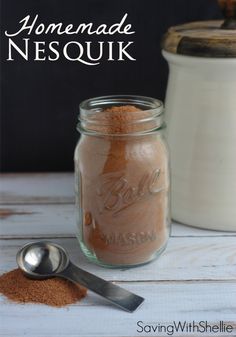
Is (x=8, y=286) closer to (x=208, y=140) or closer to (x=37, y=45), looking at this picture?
(x=208, y=140)

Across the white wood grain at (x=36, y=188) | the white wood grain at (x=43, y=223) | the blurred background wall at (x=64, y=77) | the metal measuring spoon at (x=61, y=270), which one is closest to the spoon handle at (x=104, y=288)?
the metal measuring spoon at (x=61, y=270)

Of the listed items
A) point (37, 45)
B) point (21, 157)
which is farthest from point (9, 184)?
point (37, 45)

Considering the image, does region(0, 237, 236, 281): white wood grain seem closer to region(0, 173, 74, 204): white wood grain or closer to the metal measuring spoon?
the metal measuring spoon

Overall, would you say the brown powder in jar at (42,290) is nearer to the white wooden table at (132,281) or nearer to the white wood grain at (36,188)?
the white wooden table at (132,281)

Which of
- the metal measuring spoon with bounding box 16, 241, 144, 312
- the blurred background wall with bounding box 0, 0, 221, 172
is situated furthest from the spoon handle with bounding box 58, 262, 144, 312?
the blurred background wall with bounding box 0, 0, 221, 172

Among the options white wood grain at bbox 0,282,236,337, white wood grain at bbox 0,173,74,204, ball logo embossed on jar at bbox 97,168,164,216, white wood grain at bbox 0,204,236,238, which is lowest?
white wood grain at bbox 0,173,74,204

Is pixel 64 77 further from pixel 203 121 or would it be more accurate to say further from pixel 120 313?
pixel 120 313
